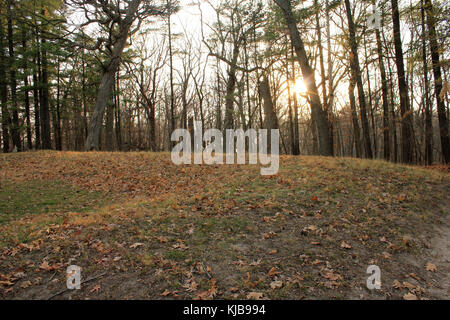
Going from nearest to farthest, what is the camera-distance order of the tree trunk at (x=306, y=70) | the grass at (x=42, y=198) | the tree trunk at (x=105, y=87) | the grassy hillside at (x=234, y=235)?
the grassy hillside at (x=234, y=235) → the grass at (x=42, y=198) → the tree trunk at (x=306, y=70) → the tree trunk at (x=105, y=87)

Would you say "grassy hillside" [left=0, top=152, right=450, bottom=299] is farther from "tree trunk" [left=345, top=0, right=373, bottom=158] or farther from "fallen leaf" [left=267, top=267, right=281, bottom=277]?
"tree trunk" [left=345, top=0, right=373, bottom=158]

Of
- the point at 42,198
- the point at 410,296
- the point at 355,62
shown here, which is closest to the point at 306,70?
the point at 355,62

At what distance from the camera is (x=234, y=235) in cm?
520

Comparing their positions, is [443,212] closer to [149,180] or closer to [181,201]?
[181,201]

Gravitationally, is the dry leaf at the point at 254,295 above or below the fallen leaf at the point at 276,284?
below

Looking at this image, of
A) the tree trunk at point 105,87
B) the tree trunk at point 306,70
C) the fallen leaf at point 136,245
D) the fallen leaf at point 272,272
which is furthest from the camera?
the tree trunk at point 105,87

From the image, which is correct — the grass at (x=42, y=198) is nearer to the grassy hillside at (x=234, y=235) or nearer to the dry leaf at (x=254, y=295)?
the grassy hillside at (x=234, y=235)

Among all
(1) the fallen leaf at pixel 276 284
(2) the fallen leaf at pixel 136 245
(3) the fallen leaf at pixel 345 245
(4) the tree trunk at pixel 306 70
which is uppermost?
(4) the tree trunk at pixel 306 70

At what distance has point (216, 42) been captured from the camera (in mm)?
24062

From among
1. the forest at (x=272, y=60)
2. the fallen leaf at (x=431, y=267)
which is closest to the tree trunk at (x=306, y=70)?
the forest at (x=272, y=60)

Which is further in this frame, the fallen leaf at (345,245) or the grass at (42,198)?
the grass at (42,198)

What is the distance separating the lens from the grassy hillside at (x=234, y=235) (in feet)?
12.5

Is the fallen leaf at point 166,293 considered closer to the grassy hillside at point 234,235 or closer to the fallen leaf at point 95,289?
the grassy hillside at point 234,235

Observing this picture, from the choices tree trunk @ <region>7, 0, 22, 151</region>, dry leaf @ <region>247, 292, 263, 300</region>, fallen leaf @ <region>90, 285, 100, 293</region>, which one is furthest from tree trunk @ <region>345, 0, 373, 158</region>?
tree trunk @ <region>7, 0, 22, 151</region>
